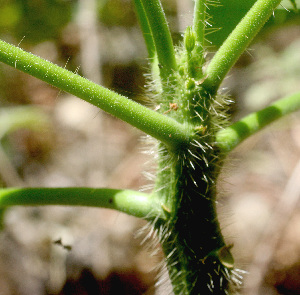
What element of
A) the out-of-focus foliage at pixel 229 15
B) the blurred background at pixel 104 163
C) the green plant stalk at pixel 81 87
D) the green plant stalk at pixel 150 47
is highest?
the out-of-focus foliage at pixel 229 15

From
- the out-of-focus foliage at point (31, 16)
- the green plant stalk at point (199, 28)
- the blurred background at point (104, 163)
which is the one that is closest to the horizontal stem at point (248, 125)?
the green plant stalk at point (199, 28)

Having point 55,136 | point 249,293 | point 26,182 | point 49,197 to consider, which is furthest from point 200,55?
point 55,136

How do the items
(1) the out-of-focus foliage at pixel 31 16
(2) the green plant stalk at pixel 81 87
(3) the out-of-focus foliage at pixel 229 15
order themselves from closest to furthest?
(2) the green plant stalk at pixel 81 87 → (3) the out-of-focus foliage at pixel 229 15 → (1) the out-of-focus foliage at pixel 31 16

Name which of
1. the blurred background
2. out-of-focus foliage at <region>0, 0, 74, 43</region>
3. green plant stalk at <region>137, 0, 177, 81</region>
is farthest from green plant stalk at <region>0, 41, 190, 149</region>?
out-of-focus foliage at <region>0, 0, 74, 43</region>

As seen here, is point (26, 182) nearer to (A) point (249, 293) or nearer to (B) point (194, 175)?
(A) point (249, 293)

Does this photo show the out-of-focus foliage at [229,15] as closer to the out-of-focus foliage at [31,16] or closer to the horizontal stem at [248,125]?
the horizontal stem at [248,125]
